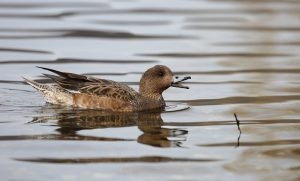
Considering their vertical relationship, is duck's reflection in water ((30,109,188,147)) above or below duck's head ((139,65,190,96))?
below

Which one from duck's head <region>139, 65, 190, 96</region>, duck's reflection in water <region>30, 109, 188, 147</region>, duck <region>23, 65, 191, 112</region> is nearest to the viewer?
duck's reflection in water <region>30, 109, 188, 147</region>

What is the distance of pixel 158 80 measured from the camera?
38.3ft

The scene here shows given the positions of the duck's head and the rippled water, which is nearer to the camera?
the rippled water

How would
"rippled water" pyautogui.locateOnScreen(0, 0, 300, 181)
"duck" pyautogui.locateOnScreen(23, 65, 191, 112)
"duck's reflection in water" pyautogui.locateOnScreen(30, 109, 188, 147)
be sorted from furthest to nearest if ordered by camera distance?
"duck" pyautogui.locateOnScreen(23, 65, 191, 112), "duck's reflection in water" pyautogui.locateOnScreen(30, 109, 188, 147), "rippled water" pyautogui.locateOnScreen(0, 0, 300, 181)

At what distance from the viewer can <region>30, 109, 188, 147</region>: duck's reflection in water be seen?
9359 mm

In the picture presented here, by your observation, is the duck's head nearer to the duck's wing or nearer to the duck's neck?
the duck's neck

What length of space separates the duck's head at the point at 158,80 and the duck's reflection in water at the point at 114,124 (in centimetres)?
49

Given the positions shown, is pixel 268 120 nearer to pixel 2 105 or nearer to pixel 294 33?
pixel 2 105

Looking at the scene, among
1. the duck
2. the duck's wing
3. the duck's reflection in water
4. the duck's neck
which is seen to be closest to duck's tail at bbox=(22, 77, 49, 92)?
the duck

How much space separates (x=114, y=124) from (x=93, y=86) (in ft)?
4.19

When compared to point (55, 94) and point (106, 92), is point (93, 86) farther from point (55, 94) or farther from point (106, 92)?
point (55, 94)

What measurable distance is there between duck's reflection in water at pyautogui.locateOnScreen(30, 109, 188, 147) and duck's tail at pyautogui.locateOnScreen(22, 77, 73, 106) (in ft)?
1.32

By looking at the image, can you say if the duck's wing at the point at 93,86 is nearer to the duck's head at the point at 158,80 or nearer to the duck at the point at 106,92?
the duck at the point at 106,92

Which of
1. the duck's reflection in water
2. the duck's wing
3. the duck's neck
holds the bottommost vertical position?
the duck's reflection in water
